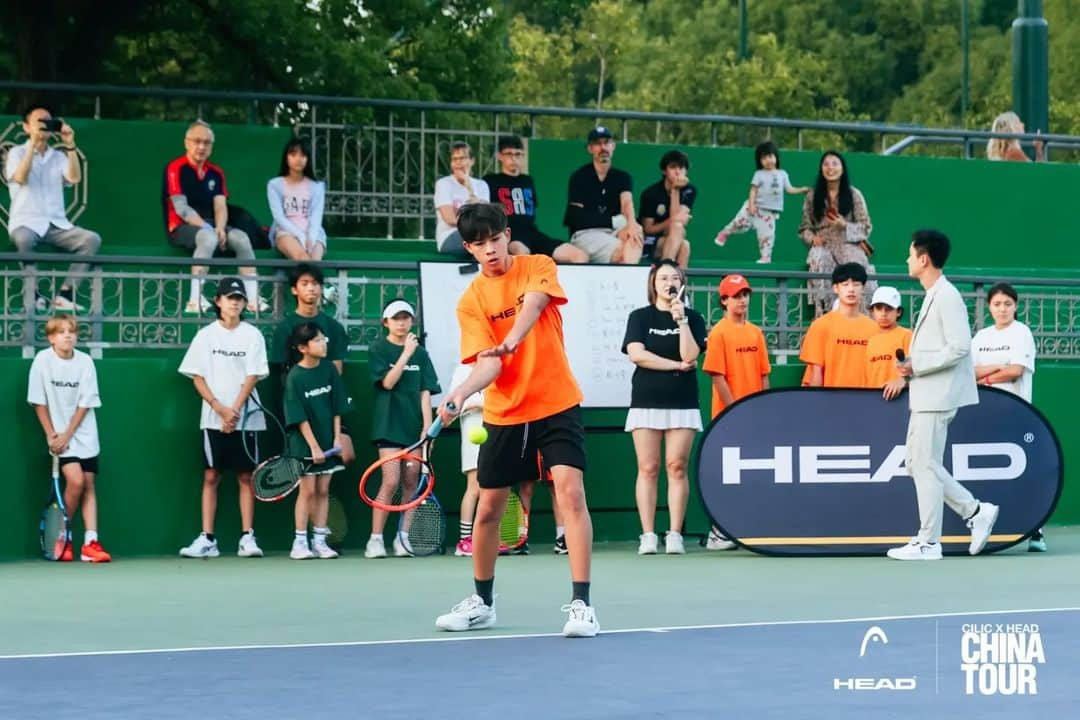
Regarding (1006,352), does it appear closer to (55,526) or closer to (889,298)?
(889,298)

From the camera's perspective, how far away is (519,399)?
9312 mm

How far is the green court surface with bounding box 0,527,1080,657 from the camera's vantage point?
958cm

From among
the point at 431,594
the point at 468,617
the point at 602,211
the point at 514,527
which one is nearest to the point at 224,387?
the point at 514,527

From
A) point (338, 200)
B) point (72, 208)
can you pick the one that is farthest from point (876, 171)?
point (72, 208)

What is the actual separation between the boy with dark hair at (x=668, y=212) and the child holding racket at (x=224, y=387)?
4.71 meters

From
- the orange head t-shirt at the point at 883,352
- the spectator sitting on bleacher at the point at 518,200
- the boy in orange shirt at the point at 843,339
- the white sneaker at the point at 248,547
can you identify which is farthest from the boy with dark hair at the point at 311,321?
the orange head t-shirt at the point at 883,352

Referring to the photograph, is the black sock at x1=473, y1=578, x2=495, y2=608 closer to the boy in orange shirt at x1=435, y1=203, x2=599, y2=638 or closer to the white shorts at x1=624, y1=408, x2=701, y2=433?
the boy in orange shirt at x1=435, y1=203, x2=599, y2=638

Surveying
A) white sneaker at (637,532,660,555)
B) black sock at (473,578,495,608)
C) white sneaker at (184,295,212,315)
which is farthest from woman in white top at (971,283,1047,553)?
black sock at (473,578,495,608)

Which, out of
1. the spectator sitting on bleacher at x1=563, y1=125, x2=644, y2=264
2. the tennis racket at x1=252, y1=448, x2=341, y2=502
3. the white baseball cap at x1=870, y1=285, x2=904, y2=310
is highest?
the spectator sitting on bleacher at x1=563, y1=125, x2=644, y2=264

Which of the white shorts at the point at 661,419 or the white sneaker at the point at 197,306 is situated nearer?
the white shorts at the point at 661,419

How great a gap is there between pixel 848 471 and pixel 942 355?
1.35 metres

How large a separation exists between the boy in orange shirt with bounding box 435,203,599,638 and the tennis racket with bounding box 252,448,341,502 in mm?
4559

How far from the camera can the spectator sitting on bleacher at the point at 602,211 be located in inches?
662

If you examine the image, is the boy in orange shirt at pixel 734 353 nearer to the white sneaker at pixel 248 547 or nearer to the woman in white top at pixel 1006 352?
the woman in white top at pixel 1006 352
